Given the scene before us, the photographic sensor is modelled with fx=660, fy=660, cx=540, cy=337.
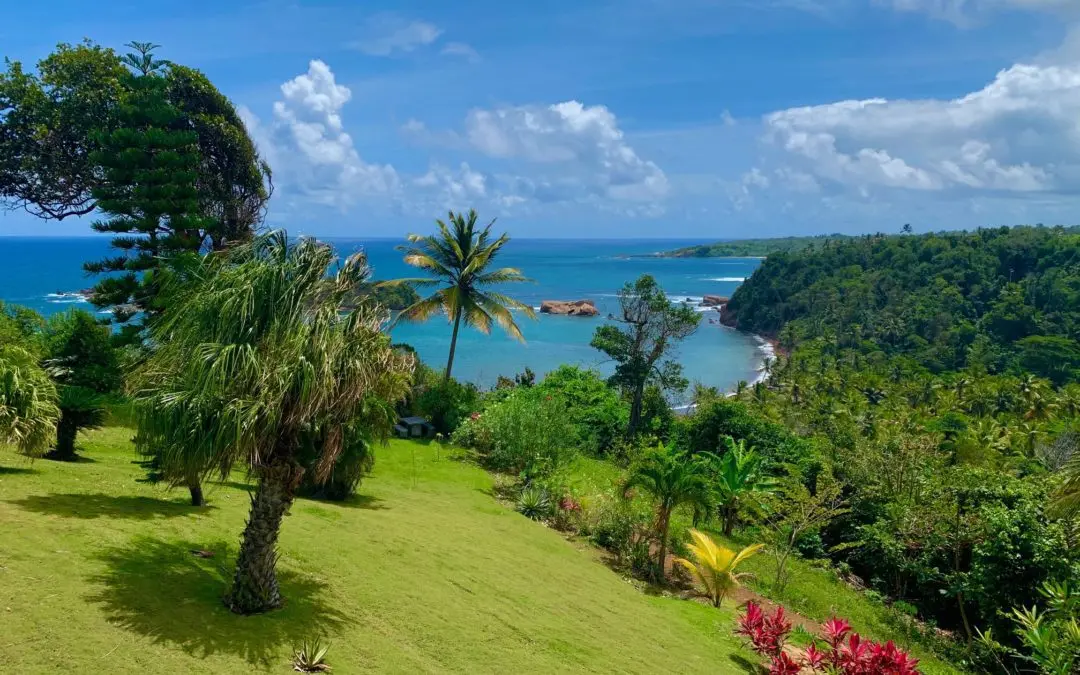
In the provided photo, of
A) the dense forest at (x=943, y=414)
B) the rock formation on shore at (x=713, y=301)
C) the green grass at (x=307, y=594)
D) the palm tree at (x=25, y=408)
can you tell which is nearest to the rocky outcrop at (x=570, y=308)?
the dense forest at (x=943, y=414)

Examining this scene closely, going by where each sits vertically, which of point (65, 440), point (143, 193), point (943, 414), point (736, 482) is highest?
point (143, 193)

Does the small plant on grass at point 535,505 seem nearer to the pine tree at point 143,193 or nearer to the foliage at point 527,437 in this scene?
the foliage at point 527,437

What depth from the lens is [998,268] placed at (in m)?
99.8

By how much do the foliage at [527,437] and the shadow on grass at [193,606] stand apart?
10784 mm

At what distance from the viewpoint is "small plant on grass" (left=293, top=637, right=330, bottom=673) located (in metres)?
5.77

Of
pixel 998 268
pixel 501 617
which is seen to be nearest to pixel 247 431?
pixel 501 617

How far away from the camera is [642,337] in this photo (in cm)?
2978

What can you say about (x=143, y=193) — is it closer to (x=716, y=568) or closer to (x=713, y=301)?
(x=716, y=568)

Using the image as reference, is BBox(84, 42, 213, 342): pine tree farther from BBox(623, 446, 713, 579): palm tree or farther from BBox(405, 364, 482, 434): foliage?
BBox(623, 446, 713, 579): palm tree

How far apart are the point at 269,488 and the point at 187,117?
17253 millimetres

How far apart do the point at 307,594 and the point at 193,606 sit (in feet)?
4.13

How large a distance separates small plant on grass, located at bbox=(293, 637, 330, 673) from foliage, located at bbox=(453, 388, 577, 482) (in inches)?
458

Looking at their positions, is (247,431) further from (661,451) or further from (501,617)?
(661,451)

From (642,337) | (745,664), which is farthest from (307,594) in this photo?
(642,337)
